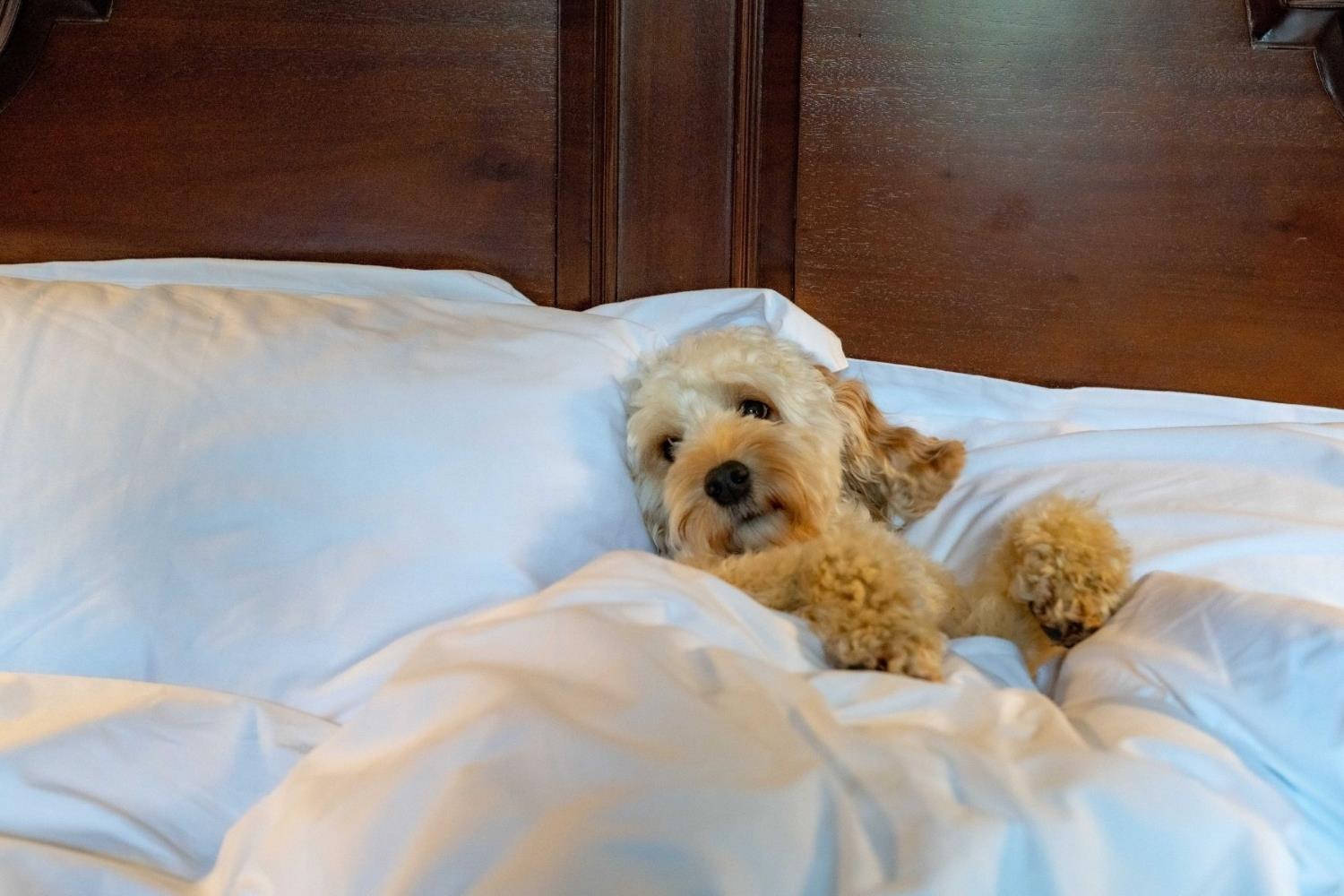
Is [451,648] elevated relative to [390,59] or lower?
lower

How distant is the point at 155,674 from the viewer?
1.37 m

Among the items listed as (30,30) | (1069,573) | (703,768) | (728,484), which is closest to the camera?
(703,768)

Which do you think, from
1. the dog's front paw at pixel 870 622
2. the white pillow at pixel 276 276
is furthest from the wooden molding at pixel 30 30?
the dog's front paw at pixel 870 622

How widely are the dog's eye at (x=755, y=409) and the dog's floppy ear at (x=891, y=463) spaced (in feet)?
0.41

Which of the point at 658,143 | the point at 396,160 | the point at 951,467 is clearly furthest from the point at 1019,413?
the point at 396,160

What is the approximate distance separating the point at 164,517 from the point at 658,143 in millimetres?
1214

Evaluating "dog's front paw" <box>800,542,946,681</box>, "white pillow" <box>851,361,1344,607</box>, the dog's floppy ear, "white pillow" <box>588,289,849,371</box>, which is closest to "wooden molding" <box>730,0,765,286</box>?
"white pillow" <box>588,289,849,371</box>

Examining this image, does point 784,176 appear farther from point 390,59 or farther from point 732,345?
point 390,59

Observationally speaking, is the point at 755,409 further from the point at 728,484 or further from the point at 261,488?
the point at 261,488

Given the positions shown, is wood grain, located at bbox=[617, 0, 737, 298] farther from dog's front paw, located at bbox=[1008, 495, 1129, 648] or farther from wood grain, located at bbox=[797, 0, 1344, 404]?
dog's front paw, located at bbox=[1008, 495, 1129, 648]

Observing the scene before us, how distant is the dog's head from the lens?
159cm

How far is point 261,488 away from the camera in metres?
1.45

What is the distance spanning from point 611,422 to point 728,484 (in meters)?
0.25

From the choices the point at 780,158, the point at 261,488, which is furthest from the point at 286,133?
the point at 780,158
